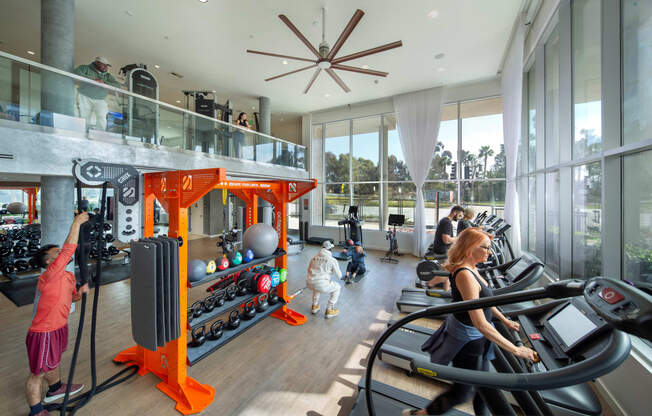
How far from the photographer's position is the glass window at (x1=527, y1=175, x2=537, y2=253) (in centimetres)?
520

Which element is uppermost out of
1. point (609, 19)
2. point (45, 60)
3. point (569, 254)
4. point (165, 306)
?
point (45, 60)

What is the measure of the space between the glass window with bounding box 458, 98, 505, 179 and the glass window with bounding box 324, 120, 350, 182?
13.0 feet

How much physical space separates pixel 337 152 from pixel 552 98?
6.69 meters

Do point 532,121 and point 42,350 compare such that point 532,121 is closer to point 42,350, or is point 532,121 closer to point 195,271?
point 195,271

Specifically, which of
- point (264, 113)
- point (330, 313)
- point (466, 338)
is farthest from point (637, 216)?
point (264, 113)

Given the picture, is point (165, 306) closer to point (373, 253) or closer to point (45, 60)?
point (45, 60)

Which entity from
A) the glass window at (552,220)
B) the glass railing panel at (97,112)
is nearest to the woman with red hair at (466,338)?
the glass window at (552,220)

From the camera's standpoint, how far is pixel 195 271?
8.66 feet

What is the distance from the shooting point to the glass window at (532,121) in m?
5.11

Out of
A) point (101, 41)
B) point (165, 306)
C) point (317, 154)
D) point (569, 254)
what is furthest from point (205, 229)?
point (569, 254)

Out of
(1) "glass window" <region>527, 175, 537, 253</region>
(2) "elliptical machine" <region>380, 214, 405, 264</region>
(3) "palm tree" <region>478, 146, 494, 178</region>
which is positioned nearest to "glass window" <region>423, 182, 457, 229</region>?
(3) "palm tree" <region>478, 146, 494, 178</region>

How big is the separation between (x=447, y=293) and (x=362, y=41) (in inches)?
213

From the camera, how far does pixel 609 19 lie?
8.13 ft

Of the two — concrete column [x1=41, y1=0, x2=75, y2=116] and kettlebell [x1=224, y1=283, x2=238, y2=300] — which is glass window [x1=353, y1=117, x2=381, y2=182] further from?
concrete column [x1=41, y1=0, x2=75, y2=116]
